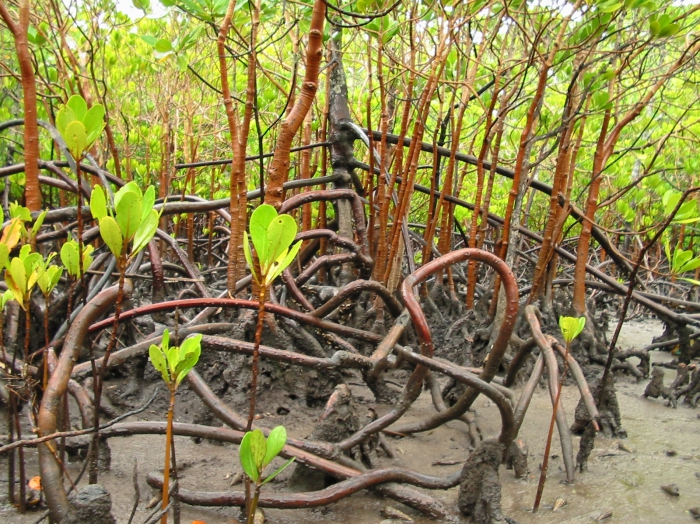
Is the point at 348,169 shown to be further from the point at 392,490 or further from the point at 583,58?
the point at 392,490

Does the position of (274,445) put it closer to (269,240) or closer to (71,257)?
(269,240)

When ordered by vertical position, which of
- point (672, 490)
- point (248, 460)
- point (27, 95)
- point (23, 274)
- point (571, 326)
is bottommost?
point (672, 490)

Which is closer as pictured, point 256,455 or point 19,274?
point 256,455

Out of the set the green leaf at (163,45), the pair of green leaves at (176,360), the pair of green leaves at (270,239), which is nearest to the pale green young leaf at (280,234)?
the pair of green leaves at (270,239)

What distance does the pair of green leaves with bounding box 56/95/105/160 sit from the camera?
35.5 inches

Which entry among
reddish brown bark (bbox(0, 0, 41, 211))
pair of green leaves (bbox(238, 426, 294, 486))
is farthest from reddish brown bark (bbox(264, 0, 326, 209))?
pair of green leaves (bbox(238, 426, 294, 486))

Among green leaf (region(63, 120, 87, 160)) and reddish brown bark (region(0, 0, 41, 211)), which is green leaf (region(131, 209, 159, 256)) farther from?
reddish brown bark (region(0, 0, 41, 211))

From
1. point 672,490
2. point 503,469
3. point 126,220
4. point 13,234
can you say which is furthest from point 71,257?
point 672,490

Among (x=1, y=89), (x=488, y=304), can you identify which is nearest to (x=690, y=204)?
(x=488, y=304)

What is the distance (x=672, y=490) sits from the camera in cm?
149

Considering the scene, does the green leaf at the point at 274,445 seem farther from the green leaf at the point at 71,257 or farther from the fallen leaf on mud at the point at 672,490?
the fallen leaf on mud at the point at 672,490

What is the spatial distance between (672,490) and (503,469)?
1.43 feet

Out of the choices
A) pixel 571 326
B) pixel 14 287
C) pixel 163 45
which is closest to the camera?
pixel 14 287

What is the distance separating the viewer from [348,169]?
2887 millimetres
